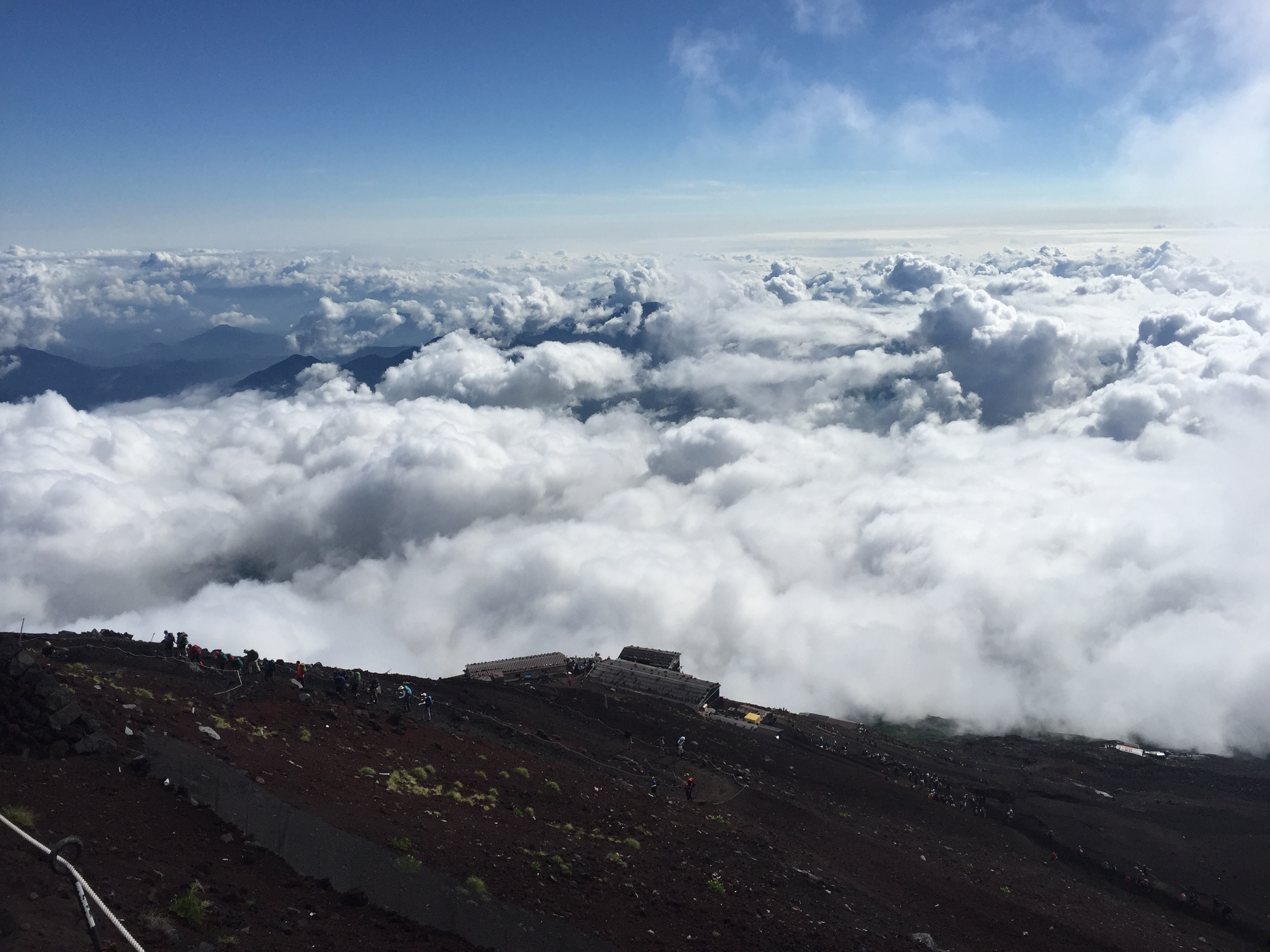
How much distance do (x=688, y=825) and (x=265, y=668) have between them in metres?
21.0

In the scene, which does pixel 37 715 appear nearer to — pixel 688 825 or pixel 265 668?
pixel 265 668

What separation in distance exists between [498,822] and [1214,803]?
8038cm

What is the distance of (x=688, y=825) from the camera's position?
29.2 meters

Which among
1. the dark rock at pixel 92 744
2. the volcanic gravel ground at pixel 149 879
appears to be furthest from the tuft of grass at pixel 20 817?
the dark rock at pixel 92 744

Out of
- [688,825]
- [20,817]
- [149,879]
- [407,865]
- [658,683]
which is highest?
[20,817]

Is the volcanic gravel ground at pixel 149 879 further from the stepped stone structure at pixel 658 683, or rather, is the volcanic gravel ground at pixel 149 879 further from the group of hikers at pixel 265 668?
the stepped stone structure at pixel 658 683

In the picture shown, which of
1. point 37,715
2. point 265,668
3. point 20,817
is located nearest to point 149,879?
point 20,817

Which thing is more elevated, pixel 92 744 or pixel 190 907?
pixel 190 907

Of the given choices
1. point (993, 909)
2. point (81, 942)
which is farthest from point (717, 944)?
point (993, 909)

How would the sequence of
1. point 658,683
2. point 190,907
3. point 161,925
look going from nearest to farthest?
1. point 161,925
2. point 190,907
3. point 658,683

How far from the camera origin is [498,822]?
23969mm

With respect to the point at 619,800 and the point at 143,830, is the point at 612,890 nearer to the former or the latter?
the point at 619,800

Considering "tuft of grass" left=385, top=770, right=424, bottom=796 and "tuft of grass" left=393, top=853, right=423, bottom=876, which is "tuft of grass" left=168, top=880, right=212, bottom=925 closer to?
"tuft of grass" left=393, top=853, right=423, bottom=876

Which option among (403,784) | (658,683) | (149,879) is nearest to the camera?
(149,879)
